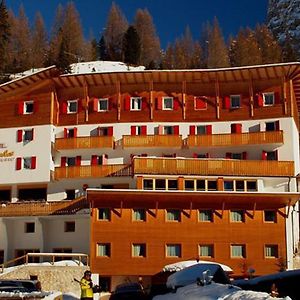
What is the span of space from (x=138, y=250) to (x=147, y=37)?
8408 centimetres

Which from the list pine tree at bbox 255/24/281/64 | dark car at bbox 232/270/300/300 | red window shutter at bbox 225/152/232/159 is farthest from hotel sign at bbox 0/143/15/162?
pine tree at bbox 255/24/281/64

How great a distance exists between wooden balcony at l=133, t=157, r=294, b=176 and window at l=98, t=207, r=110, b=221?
3464mm

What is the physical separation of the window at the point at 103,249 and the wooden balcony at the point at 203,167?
17.4ft

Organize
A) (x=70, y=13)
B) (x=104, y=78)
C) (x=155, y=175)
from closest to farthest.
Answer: (x=155, y=175) → (x=104, y=78) → (x=70, y=13)

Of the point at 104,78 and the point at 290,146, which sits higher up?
the point at 104,78

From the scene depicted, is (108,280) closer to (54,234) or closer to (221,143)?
(54,234)

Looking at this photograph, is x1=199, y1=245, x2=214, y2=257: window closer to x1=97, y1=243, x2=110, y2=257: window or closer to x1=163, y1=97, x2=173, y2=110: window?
x1=97, y1=243, x2=110, y2=257: window

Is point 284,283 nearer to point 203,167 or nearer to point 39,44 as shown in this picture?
point 203,167

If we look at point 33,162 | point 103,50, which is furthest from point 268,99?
point 103,50

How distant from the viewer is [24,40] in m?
112

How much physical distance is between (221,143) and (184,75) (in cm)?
579

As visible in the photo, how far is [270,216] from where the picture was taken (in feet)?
125

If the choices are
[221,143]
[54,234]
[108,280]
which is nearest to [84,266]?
[108,280]

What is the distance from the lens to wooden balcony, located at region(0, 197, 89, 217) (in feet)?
135
